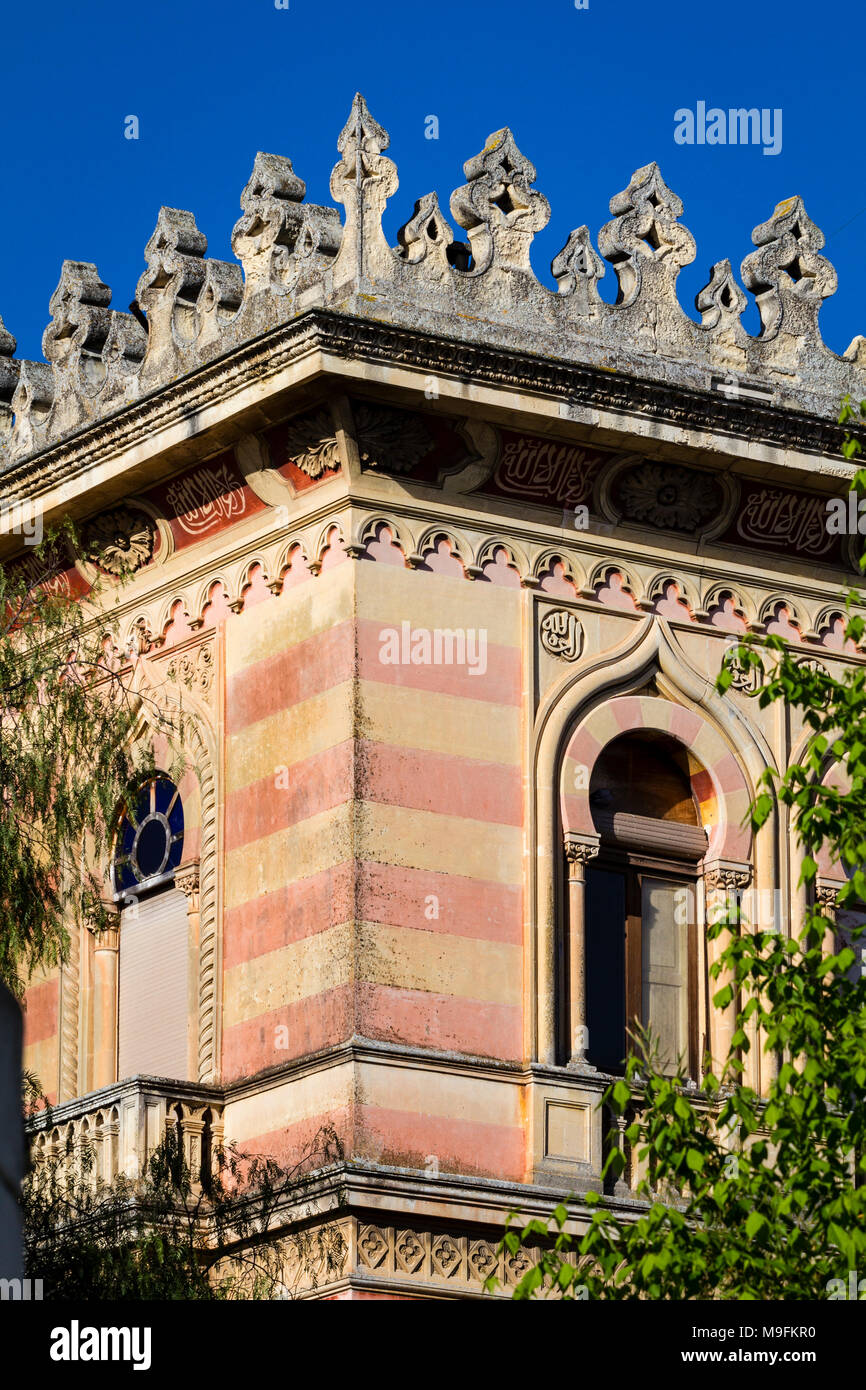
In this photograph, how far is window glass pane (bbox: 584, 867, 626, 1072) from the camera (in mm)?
21312

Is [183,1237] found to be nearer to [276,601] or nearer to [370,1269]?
[370,1269]

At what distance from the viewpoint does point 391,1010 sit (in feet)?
65.3

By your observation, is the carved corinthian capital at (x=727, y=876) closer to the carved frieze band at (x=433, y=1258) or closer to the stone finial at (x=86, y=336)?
the carved frieze band at (x=433, y=1258)

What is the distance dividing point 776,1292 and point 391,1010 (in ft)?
19.9

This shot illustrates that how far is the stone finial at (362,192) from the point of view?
20.6 metres

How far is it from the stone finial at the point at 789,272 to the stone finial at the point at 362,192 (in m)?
3.22

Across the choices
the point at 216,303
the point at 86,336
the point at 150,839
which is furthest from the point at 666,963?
the point at 86,336

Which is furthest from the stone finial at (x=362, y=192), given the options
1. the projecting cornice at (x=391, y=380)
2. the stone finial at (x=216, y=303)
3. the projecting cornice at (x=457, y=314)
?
the stone finial at (x=216, y=303)

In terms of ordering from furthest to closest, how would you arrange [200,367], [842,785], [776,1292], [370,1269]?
1. [842,785]
2. [200,367]
3. [370,1269]
4. [776,1292]

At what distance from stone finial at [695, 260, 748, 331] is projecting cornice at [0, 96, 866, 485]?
1cm

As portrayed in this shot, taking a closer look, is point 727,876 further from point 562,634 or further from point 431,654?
point 431,654

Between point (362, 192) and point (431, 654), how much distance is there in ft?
10.4

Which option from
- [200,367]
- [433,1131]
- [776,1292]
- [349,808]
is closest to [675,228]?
[200,367]

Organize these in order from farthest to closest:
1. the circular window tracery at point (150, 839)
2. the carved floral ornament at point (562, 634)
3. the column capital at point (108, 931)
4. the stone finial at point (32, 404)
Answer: the stone finial at point (32, 404) → the column capital at point (108, 931) → the circular window tracery at point (150, 839) → the carved floral ornament at point (562, 634)
